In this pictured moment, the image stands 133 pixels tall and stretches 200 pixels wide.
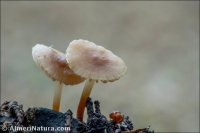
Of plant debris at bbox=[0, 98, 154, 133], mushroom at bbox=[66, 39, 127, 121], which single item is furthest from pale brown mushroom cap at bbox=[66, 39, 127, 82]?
plant debris at bbox=[0, 98, 154, 133]

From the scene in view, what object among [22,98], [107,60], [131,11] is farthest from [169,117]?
[107,60]

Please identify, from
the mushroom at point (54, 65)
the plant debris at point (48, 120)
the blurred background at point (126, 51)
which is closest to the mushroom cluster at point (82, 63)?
the mushroom at point (54, 65)

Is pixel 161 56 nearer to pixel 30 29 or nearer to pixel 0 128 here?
pixel 30 29

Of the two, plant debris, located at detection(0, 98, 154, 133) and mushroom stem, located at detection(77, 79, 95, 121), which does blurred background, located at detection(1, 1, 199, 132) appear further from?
plant debris, located at detection(0, 98, 154, 133)

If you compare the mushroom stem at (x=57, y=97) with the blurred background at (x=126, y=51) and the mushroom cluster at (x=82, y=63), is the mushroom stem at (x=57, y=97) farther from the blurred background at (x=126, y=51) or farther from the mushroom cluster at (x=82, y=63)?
the blurred background at (x=126, y=51)

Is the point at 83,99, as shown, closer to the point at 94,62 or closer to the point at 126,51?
the point at 94,62

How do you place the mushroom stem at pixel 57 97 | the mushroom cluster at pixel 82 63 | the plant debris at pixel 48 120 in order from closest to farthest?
the plant debris at pixel 48 120, the mushroom cluster at pixel 82 63, the mushroom stem at pixel 57 97

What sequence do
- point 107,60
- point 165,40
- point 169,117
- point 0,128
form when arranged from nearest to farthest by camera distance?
point 0,128 → point 107,60 → point 169,117 → point 165,40
